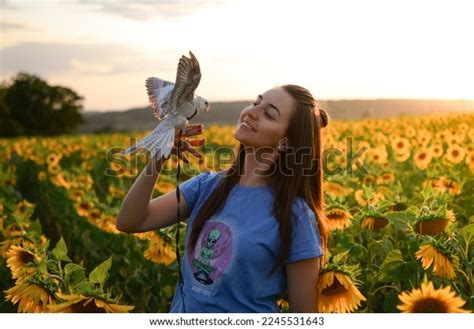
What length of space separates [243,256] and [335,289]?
249 mm

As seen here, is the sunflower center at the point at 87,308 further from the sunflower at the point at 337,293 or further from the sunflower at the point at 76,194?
the sunflower at the point at 76,194

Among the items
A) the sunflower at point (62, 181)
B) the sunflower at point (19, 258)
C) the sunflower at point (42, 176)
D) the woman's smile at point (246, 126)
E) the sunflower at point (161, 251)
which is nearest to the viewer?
the woman's smile at point (246, 126)

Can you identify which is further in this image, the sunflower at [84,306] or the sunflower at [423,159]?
the sunflower at [423,159]

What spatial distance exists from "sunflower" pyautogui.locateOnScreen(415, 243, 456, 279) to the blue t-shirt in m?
0.26

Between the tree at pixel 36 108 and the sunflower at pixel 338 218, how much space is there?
58.9 feet

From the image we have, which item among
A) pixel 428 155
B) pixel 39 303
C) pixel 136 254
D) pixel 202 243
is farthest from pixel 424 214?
pixel 428 155

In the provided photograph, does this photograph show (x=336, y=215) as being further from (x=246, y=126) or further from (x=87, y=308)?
(x=87, y=308)

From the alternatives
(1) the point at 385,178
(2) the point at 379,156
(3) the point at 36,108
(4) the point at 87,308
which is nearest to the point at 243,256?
(4) the point at 87,308

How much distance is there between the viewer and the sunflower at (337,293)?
1585mm

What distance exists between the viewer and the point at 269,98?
5.36ft

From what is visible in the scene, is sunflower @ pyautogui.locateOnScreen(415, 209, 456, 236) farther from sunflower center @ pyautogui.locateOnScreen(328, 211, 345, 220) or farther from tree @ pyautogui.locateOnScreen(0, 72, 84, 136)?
tree @ pyautogui.locateOnScreen(0, 72, 84, 136)

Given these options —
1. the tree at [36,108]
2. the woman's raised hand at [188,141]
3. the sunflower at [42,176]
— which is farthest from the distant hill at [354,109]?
the tree at [36,108]

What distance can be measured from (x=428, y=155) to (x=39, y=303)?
3.11m

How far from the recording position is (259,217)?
1.59 meters
